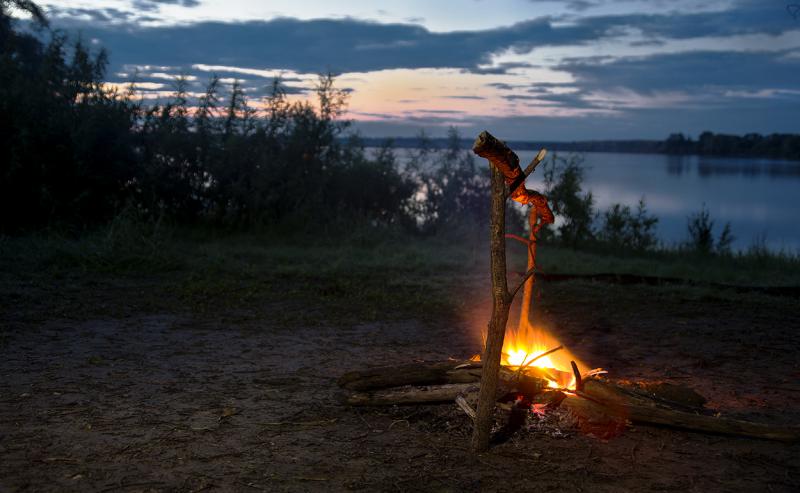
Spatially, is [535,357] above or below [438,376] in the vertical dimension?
above

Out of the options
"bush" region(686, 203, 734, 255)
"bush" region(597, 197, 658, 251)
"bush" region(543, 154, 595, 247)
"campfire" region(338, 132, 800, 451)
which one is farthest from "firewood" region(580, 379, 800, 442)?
"bush" region(597, 197, 658, 251)

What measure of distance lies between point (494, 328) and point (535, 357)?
746 millimetres

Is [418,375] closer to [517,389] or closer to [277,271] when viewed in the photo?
[517,389]

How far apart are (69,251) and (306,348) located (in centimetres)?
519

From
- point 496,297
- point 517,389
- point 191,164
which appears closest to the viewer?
point 496,297

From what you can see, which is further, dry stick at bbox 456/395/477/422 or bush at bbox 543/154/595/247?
bush at bbox 543/154/595/247

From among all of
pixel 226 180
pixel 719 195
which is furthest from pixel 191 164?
pixel 719 195

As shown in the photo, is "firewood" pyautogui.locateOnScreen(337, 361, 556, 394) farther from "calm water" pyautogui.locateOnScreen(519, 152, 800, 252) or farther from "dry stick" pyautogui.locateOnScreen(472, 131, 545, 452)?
"calm water" pyautogui.locateOnScreen(519, 152, 800, 252)

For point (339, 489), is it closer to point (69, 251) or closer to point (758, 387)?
point (758, 387)

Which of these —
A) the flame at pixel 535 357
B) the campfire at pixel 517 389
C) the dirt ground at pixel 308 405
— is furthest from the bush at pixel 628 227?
the campfire at pixel 517 389

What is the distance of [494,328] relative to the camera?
3.68 meters

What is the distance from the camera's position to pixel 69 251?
9.51 m

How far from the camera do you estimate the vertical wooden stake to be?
11.9 feet

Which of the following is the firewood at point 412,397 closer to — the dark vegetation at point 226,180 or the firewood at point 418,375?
the firewood at point 418,375
